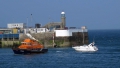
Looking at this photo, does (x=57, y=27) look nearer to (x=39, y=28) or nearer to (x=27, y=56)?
(x=39, y=28)

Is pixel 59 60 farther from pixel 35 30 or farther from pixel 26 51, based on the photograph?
pixel 35 30

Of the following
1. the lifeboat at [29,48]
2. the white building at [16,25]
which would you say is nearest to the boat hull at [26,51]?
the lifeboat at [29,48]

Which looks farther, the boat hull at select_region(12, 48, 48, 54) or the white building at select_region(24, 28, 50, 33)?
the white building at select_region(24, 28, 50, 33)

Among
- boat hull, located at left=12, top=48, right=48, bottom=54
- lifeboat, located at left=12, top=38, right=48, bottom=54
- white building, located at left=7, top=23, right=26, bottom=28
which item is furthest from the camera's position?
white building, located at left=7, top=23, right=26, bottom=28

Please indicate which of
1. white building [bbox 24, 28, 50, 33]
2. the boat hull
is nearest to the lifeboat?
the boat hull

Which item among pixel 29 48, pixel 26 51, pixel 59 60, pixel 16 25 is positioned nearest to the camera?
pixel 59 60

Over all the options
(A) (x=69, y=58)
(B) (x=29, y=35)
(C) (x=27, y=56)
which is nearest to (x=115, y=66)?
(A) (x=69, y=58)

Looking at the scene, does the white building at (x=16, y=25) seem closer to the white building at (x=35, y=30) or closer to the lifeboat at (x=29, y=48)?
the white building at (x=35, y=30)

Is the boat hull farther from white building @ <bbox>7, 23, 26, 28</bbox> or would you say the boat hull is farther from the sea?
white building @ <bbox>7, 23, 26, 28</bbox>

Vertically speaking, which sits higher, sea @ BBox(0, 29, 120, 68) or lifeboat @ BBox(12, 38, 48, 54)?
lifeboat @ BBox(12, 38, 48, 54)

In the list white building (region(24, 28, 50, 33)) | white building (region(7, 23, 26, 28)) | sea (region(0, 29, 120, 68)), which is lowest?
sea (region(0, 29, 120, 68))

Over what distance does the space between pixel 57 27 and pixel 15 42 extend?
12.4m

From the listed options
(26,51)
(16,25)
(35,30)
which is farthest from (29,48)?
(16,25)

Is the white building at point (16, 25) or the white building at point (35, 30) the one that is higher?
the white building at point (16, 25)
